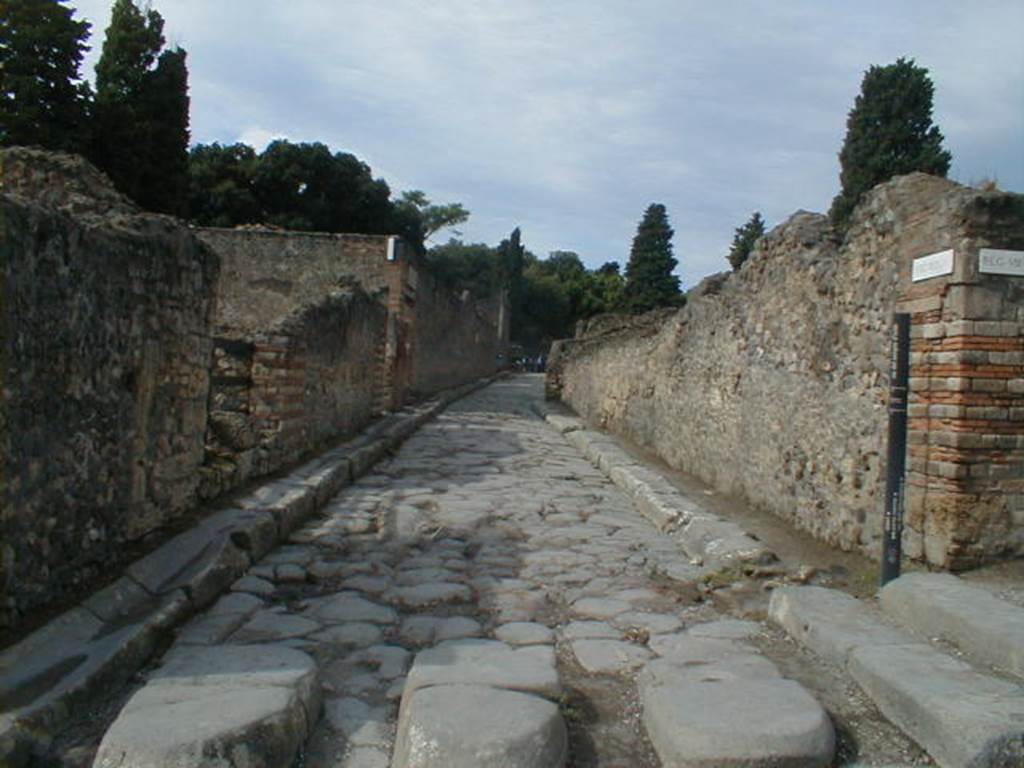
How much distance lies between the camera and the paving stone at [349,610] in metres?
3.70

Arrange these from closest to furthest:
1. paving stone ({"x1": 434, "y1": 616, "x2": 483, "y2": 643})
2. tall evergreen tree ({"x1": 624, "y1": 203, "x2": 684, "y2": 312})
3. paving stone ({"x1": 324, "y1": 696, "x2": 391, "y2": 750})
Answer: paving stone ({"x1": 324, "y1": 696, "x2": 391, "y2": 750}) < paving stone ({"x1": 434, "y1": 616, "x2": 483, "y2": 643}) < tall evergreen tree ({"x1": 624, "y1": 203, "x2": 684, "y2": 312})

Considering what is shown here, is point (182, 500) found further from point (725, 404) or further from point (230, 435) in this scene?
point (725, 404)

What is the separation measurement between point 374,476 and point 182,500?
3.22m

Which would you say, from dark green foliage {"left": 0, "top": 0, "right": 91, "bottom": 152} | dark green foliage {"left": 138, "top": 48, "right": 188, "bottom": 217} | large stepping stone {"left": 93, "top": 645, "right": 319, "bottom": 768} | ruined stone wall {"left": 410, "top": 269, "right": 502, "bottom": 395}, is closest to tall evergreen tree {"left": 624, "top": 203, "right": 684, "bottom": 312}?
ruined stone wall {"left": 410, "top": 269, "right": 502, "bottom": 395}

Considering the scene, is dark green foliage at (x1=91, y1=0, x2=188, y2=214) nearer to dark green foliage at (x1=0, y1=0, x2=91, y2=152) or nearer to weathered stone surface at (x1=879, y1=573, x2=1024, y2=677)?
dark green foliage at (x1=0, y1=0, x2=91, y2=152)

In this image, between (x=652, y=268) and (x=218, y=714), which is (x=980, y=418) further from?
(x=652, y=268)

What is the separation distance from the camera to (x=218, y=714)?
7.82 feet

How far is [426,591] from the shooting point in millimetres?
4148

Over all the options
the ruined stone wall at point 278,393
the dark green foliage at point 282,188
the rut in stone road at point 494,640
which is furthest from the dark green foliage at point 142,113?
Result: the rut in stone road at point 494,640

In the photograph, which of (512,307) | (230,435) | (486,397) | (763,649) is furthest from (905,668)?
(512,307)

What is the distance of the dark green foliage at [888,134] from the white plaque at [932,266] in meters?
24.3

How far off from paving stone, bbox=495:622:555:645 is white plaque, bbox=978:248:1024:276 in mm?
2481

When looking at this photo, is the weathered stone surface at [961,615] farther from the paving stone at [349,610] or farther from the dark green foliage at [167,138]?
the dark green foliage at [167,138]

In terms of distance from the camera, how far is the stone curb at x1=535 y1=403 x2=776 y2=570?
4715mm
